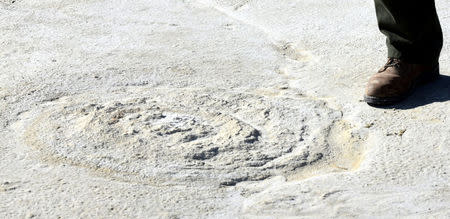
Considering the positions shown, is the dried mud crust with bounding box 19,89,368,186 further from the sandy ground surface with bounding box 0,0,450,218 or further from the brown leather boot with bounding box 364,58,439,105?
the brown leather boot with bounding box 364,58,439,105

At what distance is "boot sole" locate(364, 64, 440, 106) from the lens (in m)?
3.18

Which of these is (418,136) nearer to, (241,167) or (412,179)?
(412,179)

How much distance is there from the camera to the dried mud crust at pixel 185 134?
2686 millimetres

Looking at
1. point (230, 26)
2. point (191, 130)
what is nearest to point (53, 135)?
point (191, 130)

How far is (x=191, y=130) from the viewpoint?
296cm

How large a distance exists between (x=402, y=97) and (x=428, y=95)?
0.41 ft

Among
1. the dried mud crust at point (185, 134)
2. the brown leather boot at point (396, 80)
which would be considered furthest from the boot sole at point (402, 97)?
the dried mud crust at point (185, 134)

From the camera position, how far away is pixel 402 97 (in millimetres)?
3225

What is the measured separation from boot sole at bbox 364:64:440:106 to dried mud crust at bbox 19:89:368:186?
161mm

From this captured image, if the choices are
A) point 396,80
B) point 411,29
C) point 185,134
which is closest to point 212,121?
point 185,134

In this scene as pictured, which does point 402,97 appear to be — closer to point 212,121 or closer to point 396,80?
point 396,80

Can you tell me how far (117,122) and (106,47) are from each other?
1066mm

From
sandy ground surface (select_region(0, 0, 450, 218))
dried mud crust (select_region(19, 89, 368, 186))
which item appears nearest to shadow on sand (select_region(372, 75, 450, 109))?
sandy ground surface (select_region(0, 0, 450, 218))

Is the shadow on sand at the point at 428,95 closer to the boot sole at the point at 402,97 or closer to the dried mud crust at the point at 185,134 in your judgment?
the boot sole at the point at 402,97
